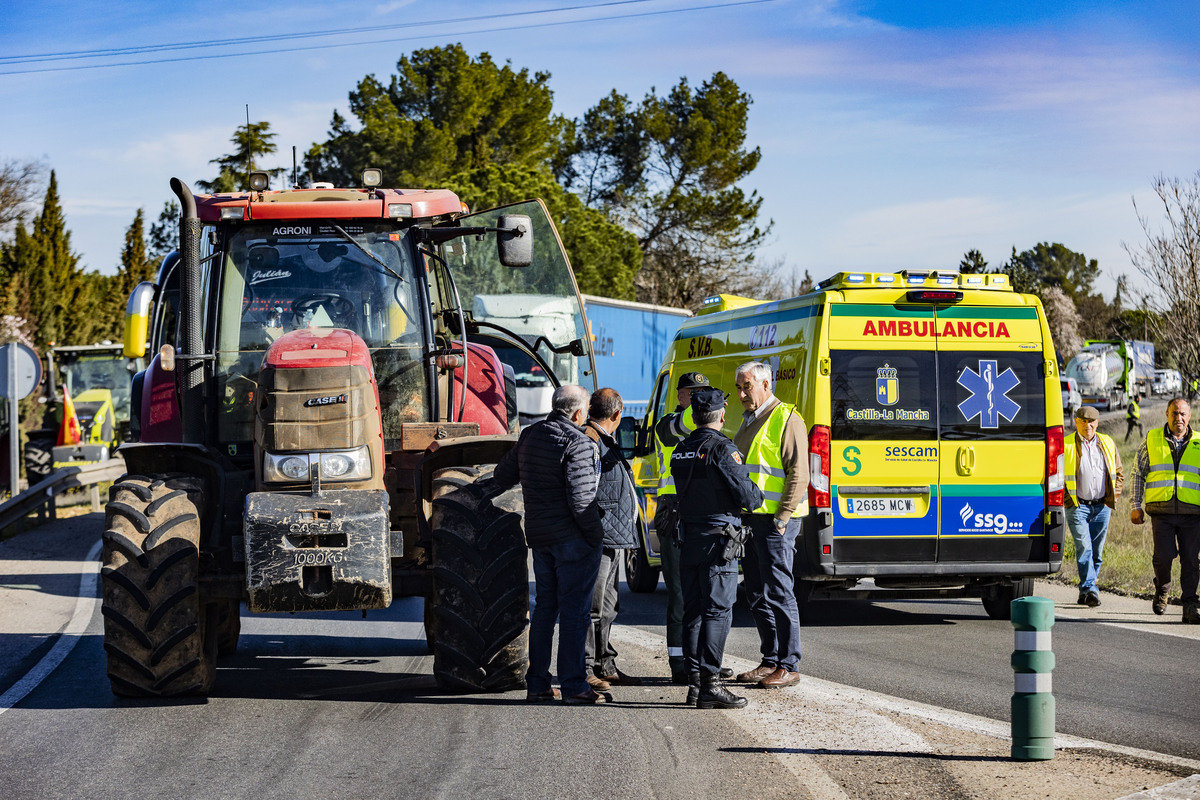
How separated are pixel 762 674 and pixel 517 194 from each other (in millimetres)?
31500

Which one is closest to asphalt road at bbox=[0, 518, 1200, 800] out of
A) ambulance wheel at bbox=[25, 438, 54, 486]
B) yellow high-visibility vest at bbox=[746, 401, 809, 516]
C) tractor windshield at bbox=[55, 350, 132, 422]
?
yellow high-visibility vest at bbox=[746, 401, 809, 516]

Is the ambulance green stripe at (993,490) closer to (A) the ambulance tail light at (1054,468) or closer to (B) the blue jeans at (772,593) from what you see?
(A) the ambulance tail light at (1054,468)

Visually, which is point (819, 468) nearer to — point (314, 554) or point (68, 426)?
point (314, 554)

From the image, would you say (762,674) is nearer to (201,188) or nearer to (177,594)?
(177,594)

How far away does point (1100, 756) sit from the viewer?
6293 millimetres

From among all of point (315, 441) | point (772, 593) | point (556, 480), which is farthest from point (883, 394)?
point (315, 441)

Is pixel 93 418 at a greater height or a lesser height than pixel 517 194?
lesser

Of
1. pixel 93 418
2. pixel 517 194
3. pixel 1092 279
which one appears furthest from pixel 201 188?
pixel 1092 279

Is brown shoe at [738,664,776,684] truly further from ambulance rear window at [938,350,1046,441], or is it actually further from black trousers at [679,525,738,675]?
ambulance rear window at [938,350,1046,441]

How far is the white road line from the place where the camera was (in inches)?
313

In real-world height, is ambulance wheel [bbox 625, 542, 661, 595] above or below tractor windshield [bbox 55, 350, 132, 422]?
below

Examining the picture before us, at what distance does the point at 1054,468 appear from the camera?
412 inches

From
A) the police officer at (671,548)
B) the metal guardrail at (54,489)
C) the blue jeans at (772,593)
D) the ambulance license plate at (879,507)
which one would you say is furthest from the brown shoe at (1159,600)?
the metal guardrail at (54,489)

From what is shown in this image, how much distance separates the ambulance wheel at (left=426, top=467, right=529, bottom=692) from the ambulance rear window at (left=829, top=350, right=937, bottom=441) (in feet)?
11.8
